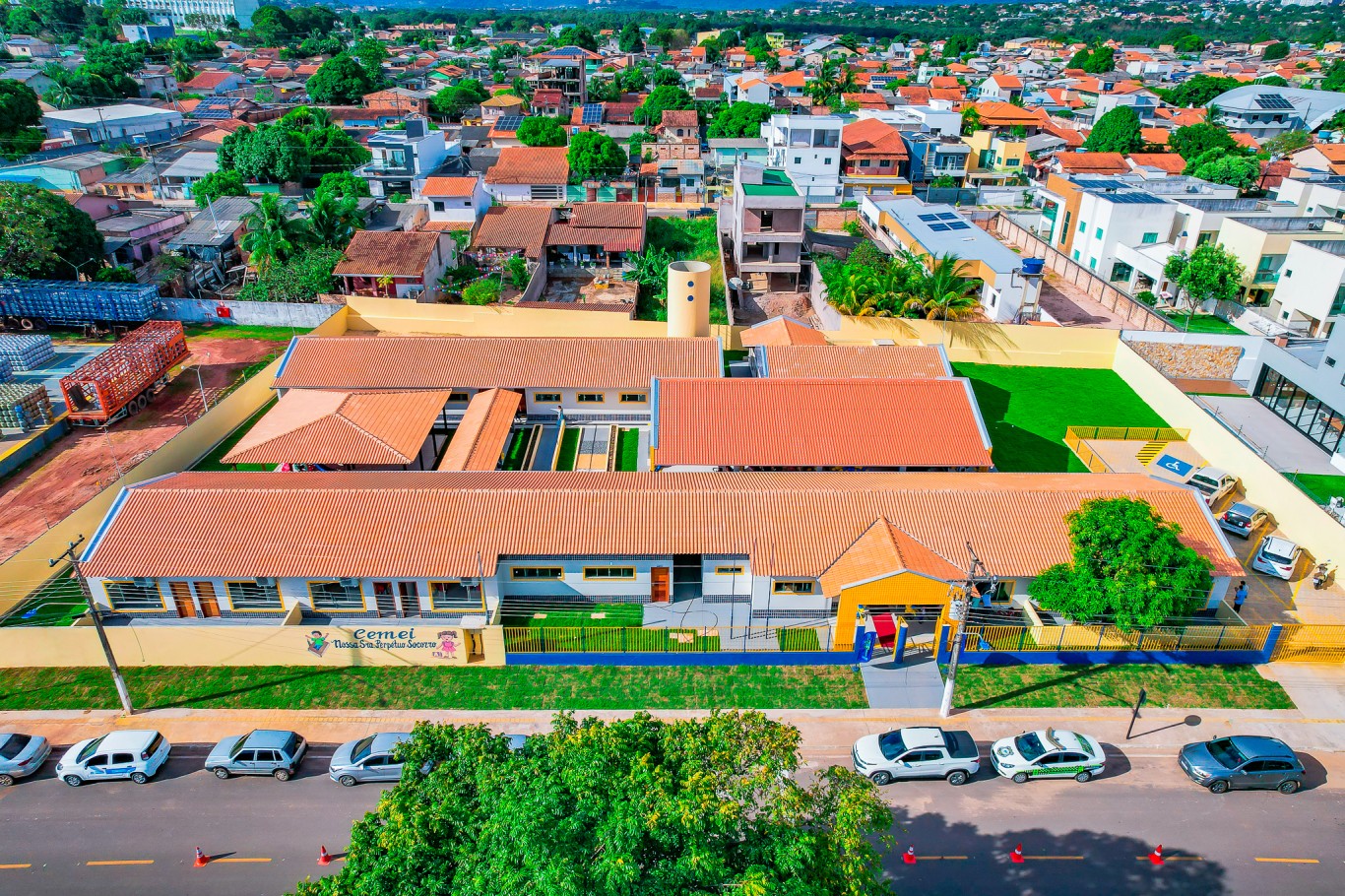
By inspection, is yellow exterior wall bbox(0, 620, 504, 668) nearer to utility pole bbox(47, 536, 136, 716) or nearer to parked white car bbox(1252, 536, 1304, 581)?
utility pole bbox(47, 536, 136, 716)

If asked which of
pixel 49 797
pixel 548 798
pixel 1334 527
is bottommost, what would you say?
pixel 49 797

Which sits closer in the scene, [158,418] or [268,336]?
[158,418]

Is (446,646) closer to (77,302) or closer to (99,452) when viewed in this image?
(99,452)

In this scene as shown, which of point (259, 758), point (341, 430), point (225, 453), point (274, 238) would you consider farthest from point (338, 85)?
point (259, 758)

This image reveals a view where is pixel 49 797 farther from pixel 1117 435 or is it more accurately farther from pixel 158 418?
pixel 1117 435

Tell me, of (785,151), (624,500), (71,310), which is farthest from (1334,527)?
(71,310)

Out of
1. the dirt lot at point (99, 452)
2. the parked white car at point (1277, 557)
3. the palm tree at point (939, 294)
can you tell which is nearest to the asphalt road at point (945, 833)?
the parked white car at point (1277, 557)

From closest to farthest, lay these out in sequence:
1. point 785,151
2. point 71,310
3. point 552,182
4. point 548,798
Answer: point 548,798
point 71,310
point 552,182
point 785,151
